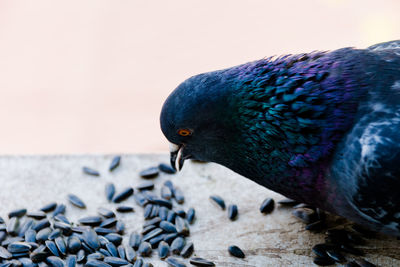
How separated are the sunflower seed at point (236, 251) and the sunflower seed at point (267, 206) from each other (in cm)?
52

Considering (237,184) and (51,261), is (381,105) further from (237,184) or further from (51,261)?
(51,261)

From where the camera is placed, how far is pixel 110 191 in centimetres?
508

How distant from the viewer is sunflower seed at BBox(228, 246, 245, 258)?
4.34m

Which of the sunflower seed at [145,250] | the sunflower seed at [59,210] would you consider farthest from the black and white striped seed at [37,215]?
the sunflower seed at [145,250]

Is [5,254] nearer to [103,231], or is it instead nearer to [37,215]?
[37,215]

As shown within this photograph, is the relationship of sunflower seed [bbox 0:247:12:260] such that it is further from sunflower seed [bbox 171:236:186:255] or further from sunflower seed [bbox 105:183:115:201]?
sunflower seed [bbox 171:236:186:255]

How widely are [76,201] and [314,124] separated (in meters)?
2.39

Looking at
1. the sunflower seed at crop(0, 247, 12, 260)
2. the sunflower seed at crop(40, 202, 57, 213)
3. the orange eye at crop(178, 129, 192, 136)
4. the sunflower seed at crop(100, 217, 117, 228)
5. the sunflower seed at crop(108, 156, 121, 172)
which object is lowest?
the sunflower seed at crop(0, 247, 12, 260)

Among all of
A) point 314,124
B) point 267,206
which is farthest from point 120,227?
point 314,124

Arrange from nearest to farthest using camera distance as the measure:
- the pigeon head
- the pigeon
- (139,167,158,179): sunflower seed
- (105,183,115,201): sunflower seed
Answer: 1. the pigeon
2. the pigeon head
3. (105,183,115,201): sunflower seed
4. (139,167,158,179): sunflower seed

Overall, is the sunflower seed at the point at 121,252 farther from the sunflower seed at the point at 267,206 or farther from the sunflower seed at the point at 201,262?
the sunflower seed at the point at 267,206

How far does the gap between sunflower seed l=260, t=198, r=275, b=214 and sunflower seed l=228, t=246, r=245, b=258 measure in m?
0.52

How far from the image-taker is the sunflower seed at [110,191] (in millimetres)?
5035

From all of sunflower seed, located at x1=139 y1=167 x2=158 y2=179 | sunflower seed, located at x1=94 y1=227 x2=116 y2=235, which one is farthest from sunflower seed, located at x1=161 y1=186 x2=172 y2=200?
sunflower seed, located at x1=94 y1=227 x2=116 y2=235
